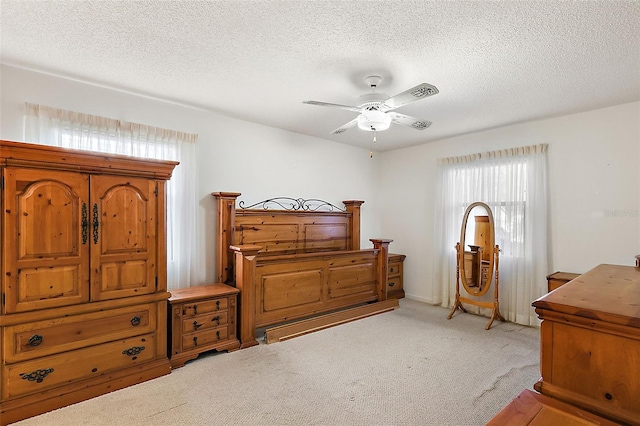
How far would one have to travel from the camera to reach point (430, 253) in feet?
16.7

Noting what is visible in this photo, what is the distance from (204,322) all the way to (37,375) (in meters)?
1.21

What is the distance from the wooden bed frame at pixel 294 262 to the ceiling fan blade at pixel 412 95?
6.49 ft

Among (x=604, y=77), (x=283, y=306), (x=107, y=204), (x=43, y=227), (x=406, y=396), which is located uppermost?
(x=604, y=77)

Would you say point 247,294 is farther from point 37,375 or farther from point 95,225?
point 37,375

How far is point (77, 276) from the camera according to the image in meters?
2.35

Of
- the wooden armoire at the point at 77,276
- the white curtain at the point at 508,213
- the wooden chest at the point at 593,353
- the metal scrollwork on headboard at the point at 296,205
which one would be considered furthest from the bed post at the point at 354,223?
the wooden chest at the point at 593,353

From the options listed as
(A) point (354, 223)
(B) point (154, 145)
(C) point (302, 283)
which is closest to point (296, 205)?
(A) point (354, 223)

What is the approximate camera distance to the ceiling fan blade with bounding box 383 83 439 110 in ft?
7.10

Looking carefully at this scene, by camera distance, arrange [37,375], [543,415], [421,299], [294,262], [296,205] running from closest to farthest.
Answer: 1. [543,415]
2. [37,375]
3. [294,262]
4. [296,205]
5. [421,299]

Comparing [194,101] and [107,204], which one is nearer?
[107,204]

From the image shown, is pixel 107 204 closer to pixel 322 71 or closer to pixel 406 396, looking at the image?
pixel 322 71

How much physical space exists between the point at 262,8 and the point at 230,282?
2832mm

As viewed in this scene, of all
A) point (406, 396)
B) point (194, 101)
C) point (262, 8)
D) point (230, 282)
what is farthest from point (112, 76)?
point (406, 396)

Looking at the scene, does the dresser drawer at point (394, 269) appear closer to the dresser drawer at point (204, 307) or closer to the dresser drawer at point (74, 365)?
the dresser drawer at point (204, 307)
